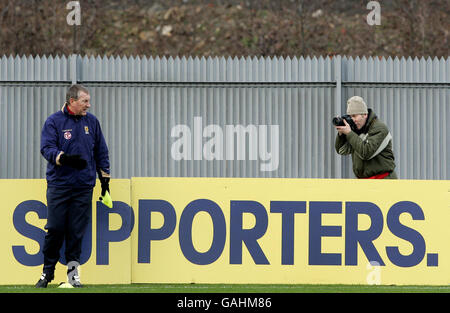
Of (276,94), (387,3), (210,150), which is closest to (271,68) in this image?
(276,94)

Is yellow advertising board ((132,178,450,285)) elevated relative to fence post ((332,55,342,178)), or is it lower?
lower

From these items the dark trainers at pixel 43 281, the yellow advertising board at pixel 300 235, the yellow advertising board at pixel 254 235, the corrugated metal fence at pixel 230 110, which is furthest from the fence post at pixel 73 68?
the dark trainers at pixel 43 281

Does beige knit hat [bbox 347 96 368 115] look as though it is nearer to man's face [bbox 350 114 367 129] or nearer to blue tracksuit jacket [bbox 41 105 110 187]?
man's face [bbox 350 114 367 129]

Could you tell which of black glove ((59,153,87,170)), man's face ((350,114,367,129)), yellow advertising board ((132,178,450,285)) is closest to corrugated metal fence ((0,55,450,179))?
man's face ((350,114,367,129))

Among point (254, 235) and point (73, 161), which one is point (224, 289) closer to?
point (254, 235)

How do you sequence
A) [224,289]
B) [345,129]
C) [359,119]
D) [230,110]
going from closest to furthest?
[224,289], [345,129], [359,119], [230,110]

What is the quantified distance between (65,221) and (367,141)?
2699mm

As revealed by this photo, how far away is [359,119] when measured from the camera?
826cm

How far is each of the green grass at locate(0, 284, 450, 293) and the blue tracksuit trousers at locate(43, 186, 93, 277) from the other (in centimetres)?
27

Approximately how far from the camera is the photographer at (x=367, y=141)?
8.04 m

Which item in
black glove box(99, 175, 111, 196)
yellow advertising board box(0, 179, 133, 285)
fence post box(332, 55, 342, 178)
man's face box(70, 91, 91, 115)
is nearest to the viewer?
man's face box(70, 91, 91, 115)

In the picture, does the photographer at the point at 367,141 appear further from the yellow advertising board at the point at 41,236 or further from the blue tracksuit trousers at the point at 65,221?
the blue tracksuit trousers at the point at 65,221

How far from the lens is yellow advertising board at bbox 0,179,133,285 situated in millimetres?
7754

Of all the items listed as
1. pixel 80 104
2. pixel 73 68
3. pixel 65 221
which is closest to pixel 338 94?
pixel 73 68
